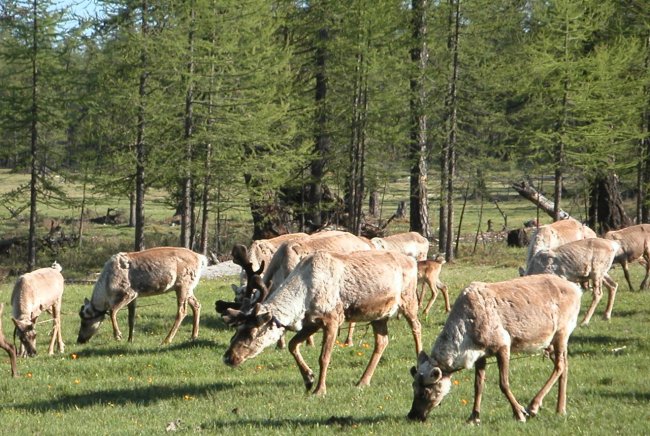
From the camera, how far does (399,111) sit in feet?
111

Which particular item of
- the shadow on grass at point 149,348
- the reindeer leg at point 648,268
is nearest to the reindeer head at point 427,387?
the shadow on grass at point 149,348

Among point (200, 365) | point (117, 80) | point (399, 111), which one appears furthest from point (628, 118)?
point (200, 365)

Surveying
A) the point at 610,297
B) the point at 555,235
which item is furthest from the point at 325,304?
the point at 555,235

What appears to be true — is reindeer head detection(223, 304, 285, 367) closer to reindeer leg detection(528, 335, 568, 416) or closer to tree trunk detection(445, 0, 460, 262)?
reindeer leg detection(528, 335, 568, 416)

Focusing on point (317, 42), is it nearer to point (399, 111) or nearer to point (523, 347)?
point (399, 111)

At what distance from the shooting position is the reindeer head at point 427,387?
1036cm

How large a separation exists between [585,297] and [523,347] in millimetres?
12304

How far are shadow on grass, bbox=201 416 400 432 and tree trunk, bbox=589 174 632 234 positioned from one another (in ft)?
93.6

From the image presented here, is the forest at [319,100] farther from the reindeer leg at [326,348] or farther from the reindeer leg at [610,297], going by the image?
the reindeer leg at [326,348]

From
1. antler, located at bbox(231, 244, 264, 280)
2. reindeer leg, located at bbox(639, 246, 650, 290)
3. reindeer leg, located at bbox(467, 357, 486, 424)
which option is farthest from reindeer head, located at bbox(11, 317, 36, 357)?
reindeer leg, located at bbox(639, 246, 650, 290)

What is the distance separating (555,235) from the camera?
22.9 meters

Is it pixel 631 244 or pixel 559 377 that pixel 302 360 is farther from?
pixel 631 244

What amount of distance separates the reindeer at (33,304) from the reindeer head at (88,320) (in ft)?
1.48

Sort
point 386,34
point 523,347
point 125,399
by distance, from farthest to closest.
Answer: point 386,34 → point 125,399 → point 523,347
